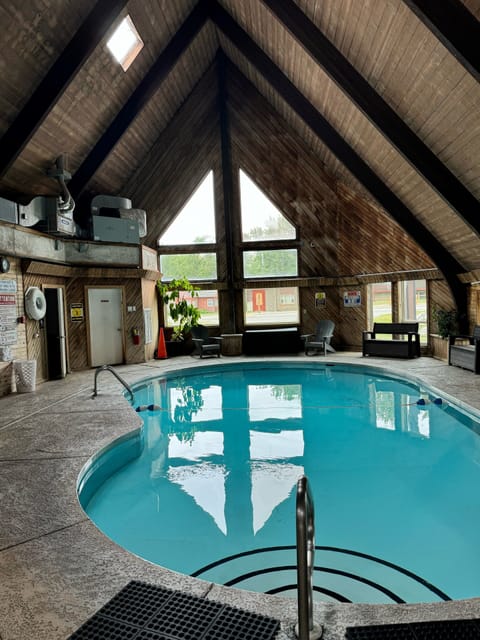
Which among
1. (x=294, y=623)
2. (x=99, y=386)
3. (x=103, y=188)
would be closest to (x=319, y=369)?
(x=99, y=386)

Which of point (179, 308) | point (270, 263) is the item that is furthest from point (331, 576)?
point (270, 263)

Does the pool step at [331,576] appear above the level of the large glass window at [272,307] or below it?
below

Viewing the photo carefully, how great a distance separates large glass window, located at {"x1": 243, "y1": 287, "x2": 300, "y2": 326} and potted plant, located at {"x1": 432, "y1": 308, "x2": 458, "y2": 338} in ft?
13.0

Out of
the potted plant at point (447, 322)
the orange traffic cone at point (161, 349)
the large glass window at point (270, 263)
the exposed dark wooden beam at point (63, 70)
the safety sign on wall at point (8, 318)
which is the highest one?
the exposed dark wooden beam at point (63, 70)

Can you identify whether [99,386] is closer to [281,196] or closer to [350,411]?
[350,411]

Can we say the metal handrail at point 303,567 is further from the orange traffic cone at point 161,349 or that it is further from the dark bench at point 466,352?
the orange traffic cone at point 161,349

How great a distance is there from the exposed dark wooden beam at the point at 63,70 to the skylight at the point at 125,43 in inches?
34.9

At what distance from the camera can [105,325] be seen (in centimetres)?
1101

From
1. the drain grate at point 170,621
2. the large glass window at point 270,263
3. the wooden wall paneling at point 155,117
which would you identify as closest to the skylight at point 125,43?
the wooden wall paneling at point 155,117

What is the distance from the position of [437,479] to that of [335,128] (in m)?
7.02

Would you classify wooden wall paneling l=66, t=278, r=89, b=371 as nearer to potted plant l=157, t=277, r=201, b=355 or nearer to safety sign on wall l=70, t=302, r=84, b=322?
safety sign on wall l=70, t=302, r=84, b=322

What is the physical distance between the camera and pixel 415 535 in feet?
12.1

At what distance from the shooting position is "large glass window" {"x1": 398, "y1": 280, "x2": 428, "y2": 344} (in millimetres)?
11539

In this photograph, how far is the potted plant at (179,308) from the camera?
12.3m
